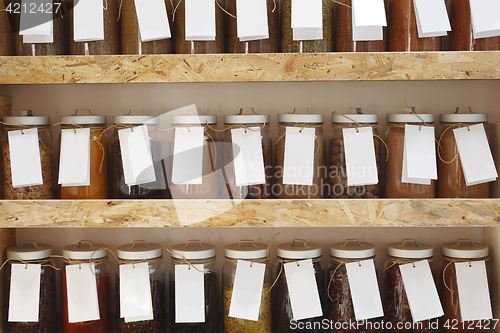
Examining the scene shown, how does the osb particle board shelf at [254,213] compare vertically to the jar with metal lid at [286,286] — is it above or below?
above

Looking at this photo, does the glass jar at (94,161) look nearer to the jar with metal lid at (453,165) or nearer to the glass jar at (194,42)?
the glass jar at (194,42)

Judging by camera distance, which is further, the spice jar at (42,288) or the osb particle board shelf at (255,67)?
the spice jar at (42,288)

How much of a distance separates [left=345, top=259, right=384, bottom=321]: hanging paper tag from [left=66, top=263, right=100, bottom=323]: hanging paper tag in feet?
2.30

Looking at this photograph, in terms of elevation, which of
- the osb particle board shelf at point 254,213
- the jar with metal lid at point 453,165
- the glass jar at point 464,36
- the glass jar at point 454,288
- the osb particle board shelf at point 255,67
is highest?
the glass jar at point 464,36

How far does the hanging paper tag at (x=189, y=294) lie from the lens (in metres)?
1.11

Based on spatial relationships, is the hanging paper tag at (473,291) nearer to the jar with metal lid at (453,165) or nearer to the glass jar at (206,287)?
the jar with metal lid at (453,165)

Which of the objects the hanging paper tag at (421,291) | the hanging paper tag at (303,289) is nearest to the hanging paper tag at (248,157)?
the hanging paper tag at (303,289)

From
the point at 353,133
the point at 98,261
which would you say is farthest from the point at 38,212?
the point at 353,133

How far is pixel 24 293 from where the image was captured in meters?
1.14

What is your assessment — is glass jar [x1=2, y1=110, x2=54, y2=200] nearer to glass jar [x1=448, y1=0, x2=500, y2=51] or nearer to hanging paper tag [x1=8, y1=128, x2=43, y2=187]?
hanging paper tag [x1=8, y1=128, x2=43, y2=187]

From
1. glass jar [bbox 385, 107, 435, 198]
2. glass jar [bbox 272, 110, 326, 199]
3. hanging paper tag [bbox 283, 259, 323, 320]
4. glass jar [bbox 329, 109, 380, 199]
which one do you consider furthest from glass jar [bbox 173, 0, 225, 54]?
hanging paper tag [bbox 283, 259, 323, 320]

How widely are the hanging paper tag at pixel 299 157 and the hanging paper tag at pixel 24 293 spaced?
2.45 ft

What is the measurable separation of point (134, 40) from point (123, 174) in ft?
1.18

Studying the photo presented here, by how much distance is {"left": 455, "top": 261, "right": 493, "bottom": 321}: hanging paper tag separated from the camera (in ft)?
3.63
